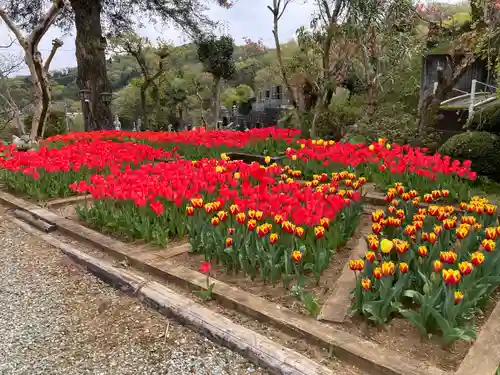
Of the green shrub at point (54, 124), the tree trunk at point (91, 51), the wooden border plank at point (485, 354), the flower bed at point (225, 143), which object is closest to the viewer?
the wooden border plank at point (485, 354)

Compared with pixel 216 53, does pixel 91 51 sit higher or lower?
lower

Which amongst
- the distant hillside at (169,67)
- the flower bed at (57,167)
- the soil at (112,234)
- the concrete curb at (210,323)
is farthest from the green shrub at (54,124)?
the concrete curb at (210,323)

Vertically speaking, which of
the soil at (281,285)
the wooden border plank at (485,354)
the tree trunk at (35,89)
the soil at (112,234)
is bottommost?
the soil at (112,234)

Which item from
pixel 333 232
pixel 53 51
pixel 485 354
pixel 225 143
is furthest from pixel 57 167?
pixel 53 51

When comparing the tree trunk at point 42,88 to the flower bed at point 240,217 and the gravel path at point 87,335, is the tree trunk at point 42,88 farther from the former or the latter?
the gravel path at point 87,335

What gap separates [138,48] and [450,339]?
20021mm

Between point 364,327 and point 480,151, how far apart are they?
4175 mm

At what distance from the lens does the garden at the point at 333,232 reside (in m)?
2.28

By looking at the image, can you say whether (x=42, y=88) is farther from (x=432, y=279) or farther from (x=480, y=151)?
(x=432, y=279)

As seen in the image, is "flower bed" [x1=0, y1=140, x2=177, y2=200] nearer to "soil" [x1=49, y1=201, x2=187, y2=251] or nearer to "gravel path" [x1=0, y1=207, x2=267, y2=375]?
"soil" [x1=49, y1=201, x2=187, y2=251]

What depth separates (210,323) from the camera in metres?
2.45

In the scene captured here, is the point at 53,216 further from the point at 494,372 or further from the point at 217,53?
the point at 217,53

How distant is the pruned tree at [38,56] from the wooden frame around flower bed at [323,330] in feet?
26.8

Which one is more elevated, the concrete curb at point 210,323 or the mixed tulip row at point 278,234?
the mixed tulip row at point 278,234
